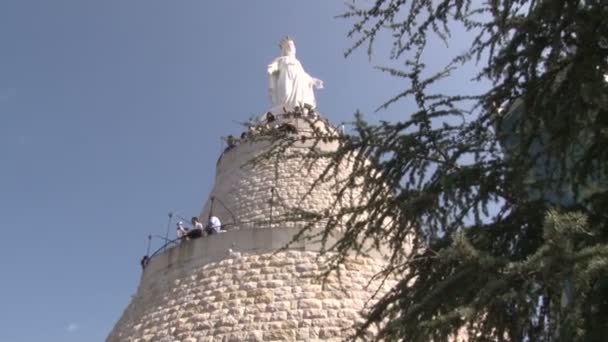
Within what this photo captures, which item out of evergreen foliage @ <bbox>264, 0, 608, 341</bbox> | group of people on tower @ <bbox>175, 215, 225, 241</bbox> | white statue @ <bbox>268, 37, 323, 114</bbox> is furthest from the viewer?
white statue @ <bbox>268, 37, 323, 114</bbox>

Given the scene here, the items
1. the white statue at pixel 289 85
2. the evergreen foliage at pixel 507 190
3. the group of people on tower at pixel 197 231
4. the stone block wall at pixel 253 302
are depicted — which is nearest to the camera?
the evergreen foliage at pixel 507 190

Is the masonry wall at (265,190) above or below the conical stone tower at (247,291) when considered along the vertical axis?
above

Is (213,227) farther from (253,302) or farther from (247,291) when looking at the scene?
(253,302)

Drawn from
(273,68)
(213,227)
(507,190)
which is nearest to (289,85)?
(273,68)

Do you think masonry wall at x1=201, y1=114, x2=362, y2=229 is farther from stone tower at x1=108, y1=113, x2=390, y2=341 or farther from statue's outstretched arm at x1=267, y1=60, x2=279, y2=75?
statue's outstretched arm at x1=267, y1=60, x2=279, y2=75

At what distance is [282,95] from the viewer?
18.2 m

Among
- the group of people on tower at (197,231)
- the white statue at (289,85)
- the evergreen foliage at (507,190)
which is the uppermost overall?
the white statue at (289,85)

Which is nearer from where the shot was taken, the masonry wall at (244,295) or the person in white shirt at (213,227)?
the masonry wall at (244,295)

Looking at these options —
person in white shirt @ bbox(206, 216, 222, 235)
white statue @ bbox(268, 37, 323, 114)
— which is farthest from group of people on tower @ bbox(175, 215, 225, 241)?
white statue @ bbox(268, 37, 323, 114)

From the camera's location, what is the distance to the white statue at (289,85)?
1808 cm

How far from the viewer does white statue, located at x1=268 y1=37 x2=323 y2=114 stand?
18.1m

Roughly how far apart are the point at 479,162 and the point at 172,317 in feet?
21.1

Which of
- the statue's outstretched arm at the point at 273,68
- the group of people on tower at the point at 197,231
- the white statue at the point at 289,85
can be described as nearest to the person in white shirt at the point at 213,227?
the group of people on tower at the point at 197,231

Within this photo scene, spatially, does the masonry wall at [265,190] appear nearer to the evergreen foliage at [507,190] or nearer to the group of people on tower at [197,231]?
the group of people on tower at [197,231]
